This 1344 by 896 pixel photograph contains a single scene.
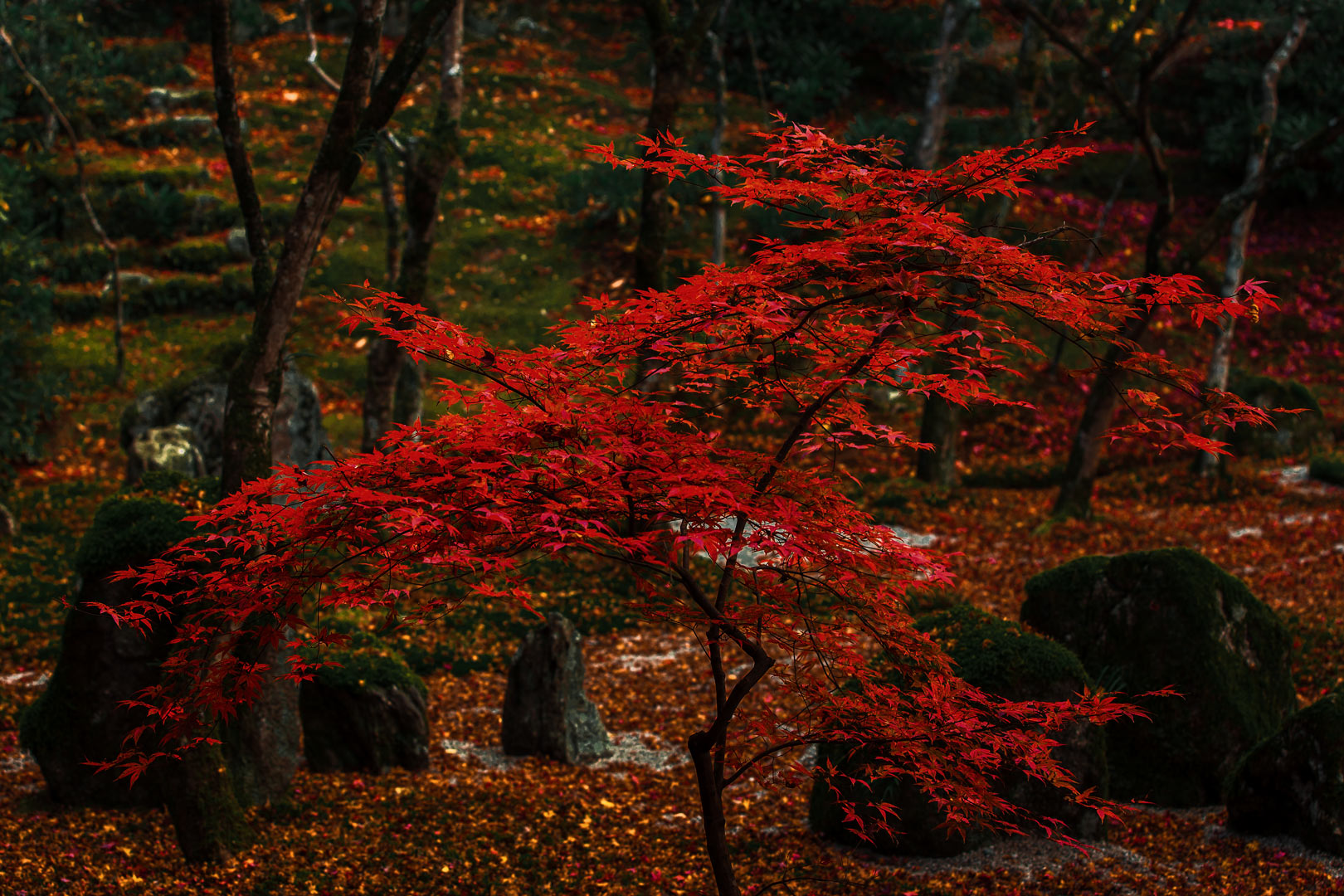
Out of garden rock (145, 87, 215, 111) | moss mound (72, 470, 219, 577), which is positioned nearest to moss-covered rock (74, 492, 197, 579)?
moss mound (72, 470, 219, 577)

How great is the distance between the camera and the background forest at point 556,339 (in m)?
5.73

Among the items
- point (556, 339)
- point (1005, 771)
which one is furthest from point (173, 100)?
point (1005, 771)

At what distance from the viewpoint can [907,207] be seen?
10.6 feet

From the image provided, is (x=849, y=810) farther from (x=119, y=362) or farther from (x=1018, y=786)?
(x=119, y=362)

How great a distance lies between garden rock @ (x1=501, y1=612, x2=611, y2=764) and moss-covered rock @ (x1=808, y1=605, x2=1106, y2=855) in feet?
7.20

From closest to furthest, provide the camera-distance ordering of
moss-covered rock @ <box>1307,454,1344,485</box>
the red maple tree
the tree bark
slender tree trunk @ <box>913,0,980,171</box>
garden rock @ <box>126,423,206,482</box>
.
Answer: the red maple tree, the tree bark, garden rock @ <box>126,423,206,482</box>, moss-covered rock @ <box>1307,454,1344,485</box>, slender tree trunk @ <box>913,0,980,171</box>

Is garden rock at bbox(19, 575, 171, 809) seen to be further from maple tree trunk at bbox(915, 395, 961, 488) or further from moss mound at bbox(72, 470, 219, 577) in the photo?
maple tree trunk at bbox(915, 395, 961, 488)

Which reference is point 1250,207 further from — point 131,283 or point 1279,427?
point 131,283

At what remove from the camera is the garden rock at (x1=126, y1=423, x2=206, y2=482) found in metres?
11.2

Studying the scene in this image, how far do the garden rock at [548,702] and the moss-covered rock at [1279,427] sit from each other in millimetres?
12943

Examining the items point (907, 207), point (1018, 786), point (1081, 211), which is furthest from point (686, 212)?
point (907, 207)

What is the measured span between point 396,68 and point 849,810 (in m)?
4.96

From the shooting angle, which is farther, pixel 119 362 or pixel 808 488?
pixel 119 362

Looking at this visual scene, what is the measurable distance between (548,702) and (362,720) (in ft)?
4.63
